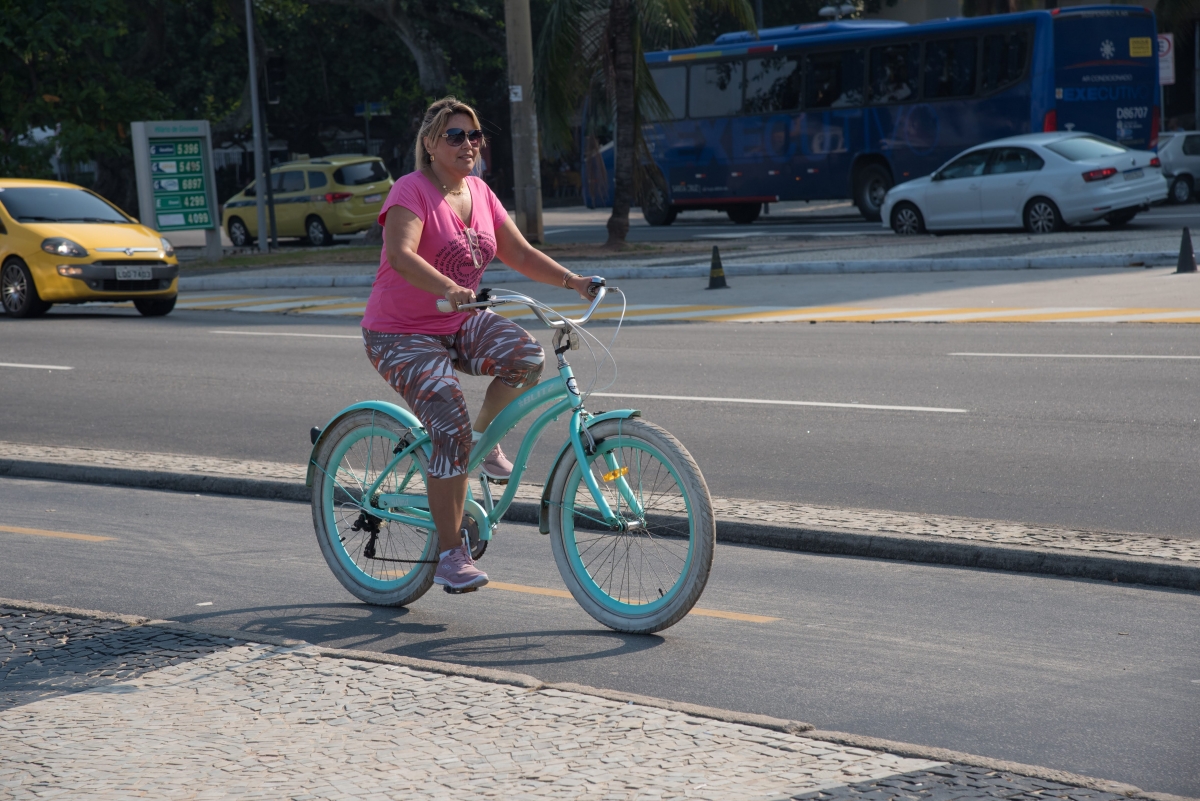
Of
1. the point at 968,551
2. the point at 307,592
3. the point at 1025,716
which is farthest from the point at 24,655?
the point at 968,551

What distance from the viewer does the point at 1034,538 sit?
5.90 meters

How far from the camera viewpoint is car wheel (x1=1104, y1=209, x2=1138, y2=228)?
2405cm

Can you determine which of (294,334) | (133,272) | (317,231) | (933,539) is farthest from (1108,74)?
(933,539)

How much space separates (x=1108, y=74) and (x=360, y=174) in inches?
605

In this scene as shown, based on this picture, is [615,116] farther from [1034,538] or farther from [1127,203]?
[1034,538]

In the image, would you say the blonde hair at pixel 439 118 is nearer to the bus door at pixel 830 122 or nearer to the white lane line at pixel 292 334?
the white lane line at pixel 292 334

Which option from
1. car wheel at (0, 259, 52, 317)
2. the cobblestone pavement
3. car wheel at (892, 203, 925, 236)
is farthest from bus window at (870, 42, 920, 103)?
the cobblestone pavement

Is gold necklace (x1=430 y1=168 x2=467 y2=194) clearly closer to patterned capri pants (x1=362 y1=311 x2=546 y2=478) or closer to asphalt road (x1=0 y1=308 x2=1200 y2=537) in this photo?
patterned capri pants (x1=362 y1=311 x2=546 y2=478)

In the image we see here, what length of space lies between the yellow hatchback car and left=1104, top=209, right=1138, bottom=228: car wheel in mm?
14894

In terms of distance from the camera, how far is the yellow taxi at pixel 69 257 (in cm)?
1783

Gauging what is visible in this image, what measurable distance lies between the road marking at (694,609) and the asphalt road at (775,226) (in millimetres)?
18966

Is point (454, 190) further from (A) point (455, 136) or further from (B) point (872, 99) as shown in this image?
(B) point (872, 99)

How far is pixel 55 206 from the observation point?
18.7m

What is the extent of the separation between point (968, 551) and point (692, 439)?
3.20 metres
